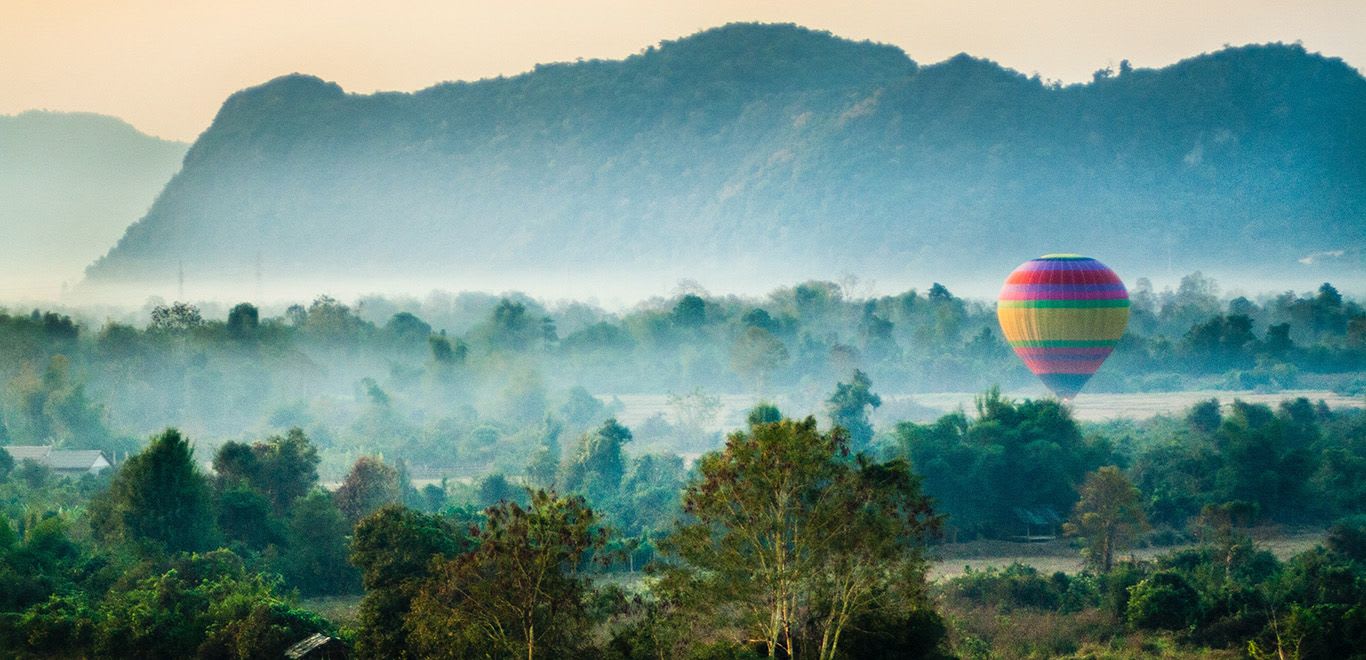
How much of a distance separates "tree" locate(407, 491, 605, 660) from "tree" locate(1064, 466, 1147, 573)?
62.0 feet

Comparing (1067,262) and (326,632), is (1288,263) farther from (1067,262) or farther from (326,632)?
(326,632)

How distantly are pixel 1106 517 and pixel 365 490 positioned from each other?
743 inches

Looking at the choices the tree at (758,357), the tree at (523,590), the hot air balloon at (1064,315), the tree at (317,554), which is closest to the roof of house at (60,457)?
the tree at (317,554)

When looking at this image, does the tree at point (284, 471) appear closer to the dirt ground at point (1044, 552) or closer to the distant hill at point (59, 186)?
the dirt ground at point (1044, 552)

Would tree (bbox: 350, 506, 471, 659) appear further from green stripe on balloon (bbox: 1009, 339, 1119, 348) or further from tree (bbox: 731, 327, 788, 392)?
tree (bbox: 731, 327, 788, 392)

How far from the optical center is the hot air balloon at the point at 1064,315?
6088 centimetres

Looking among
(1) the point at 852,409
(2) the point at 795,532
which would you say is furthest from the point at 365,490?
(1) the point at 852,409

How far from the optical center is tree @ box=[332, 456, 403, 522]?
42.8 meters

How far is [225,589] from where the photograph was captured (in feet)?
103

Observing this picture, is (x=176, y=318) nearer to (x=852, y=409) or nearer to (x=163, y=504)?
(x=852, y=409)

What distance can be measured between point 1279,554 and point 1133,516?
11.8 feet

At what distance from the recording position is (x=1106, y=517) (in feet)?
130

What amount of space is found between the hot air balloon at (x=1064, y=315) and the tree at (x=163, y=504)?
111 ft

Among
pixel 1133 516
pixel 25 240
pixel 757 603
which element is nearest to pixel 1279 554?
pixel 1133 516
